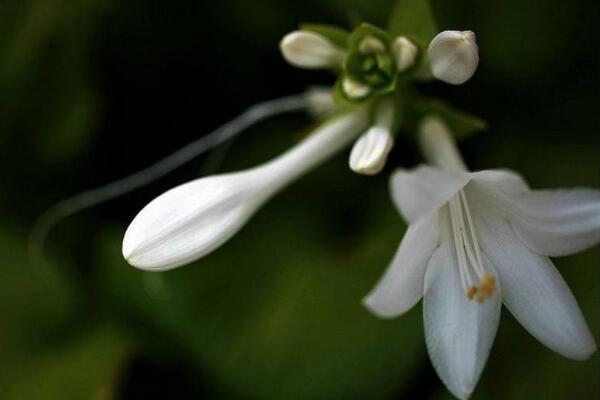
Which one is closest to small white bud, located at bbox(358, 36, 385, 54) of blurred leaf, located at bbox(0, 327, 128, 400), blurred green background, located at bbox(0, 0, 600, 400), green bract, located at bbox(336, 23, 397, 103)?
green bract, located at bbox(336, 23, 397, 103)

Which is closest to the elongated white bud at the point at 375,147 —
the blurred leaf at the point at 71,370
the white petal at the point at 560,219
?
the white petal at the point at 560,219

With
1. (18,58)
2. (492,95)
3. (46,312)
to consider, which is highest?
(18,58)

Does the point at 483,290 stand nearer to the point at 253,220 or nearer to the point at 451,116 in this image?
the point at 451,116

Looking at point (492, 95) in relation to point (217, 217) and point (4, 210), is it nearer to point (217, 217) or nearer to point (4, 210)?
point (217, 217)

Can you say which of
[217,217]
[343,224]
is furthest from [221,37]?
[217,217]

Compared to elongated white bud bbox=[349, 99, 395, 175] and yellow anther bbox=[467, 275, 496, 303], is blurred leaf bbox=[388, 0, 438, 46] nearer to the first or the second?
elongated white bud bbox=[349, 99, 395, 175]
